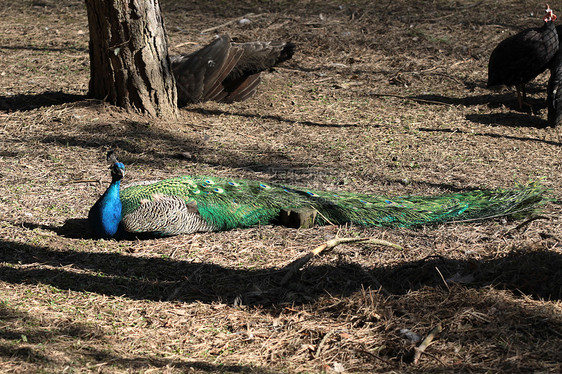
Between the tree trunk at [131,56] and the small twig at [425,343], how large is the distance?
474cm

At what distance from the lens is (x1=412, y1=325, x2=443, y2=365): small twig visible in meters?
3.20

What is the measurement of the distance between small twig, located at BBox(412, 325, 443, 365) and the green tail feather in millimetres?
1539

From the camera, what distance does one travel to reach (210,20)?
11375mm

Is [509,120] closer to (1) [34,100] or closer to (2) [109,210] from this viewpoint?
(2) [109,210]

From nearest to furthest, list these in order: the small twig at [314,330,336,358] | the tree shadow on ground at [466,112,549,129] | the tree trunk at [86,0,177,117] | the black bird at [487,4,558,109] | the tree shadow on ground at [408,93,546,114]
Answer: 1. the small twig at [314,330,336,358]
2. the tree trunk at [86,0,177,117]
3. the tree shadow on ground at [466,112,549,129]
4. the black bird at [487,4,558,109]
5. the tree shadow on ground at [408,93,546,114]

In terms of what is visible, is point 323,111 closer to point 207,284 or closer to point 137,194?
point 137,194

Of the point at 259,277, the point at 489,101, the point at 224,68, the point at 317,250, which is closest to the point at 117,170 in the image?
the point at 259,277

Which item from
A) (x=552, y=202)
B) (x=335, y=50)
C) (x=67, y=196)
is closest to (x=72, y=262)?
(x=67, y=196)

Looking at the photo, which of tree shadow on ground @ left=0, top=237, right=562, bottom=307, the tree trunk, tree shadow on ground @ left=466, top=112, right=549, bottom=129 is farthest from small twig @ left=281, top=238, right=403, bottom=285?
tree shadow on ground @ left=466, top=112, right=549, bottom=129

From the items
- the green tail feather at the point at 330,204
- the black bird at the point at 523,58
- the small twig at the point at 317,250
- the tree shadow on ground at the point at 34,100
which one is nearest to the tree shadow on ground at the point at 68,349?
the small twig at the point at 317,250

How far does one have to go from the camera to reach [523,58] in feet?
26.6

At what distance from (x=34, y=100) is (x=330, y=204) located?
450 cm

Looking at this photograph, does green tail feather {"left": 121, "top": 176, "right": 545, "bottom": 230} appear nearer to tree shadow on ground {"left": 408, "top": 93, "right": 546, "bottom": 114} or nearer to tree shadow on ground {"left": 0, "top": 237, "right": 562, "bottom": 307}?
tree shadow on ground {"left": 0, "top": 237, "right": 562, "bottom": 307}

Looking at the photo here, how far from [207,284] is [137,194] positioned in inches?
40.1
